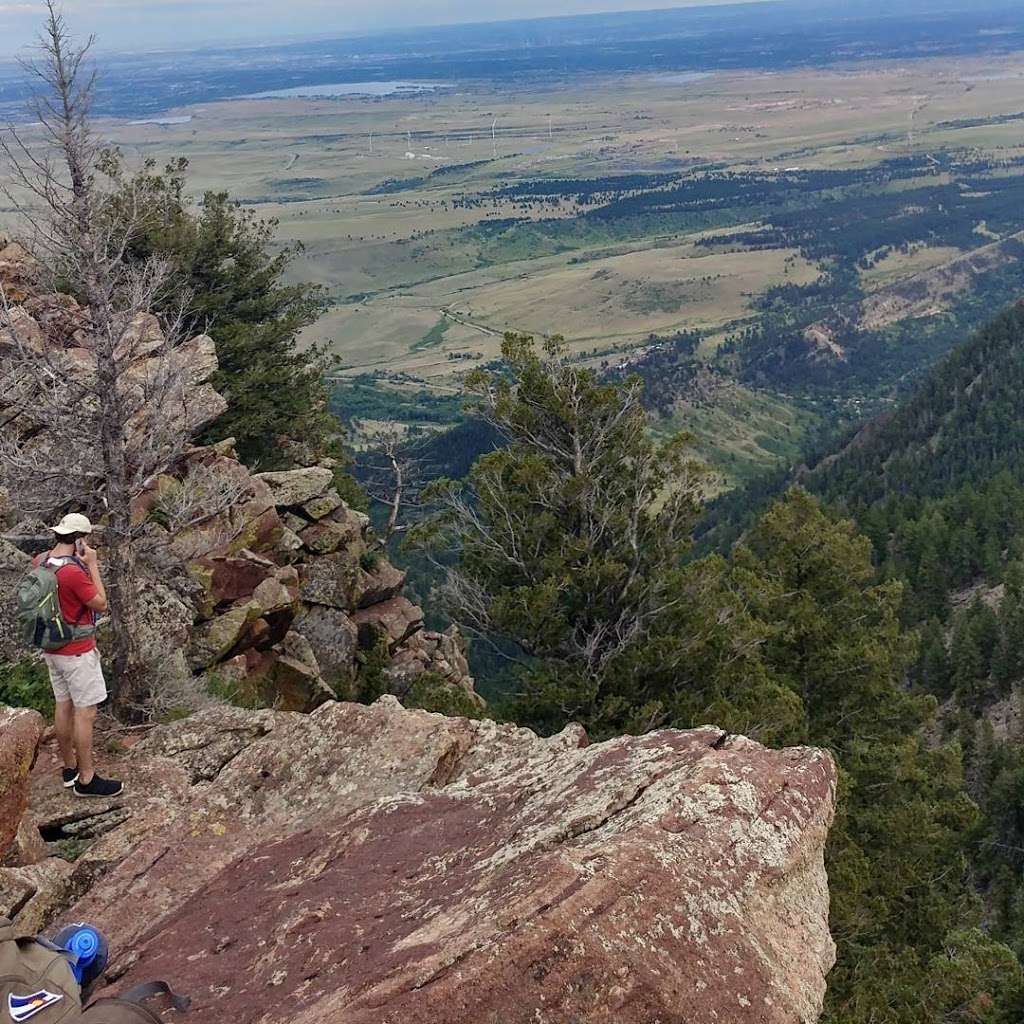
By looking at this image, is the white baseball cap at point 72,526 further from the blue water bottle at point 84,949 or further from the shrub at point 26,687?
the blue water bottle at point 84,949

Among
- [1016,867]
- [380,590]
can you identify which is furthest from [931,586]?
[380,590]

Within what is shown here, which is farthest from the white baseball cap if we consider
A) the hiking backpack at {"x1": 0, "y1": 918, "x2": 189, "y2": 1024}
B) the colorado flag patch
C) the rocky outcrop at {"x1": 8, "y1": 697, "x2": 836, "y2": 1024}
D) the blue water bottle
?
the colorado flag patch

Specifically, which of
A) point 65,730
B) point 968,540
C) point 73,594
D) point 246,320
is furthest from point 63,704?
point 968,540

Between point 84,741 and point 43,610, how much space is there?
1.72 m

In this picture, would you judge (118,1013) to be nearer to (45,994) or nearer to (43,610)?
(45,994)

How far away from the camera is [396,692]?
24.1 m

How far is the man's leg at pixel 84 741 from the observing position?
37.3 feet

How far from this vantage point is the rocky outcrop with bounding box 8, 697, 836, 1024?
6750 millimetres

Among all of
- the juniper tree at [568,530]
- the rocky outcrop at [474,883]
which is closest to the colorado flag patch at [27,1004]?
the rocky outcrop at [474,883]

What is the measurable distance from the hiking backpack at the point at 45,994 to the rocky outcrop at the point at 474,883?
44.6 inches

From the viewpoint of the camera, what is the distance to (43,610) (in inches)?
430

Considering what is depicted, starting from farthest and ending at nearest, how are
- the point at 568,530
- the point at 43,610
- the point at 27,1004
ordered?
the point at 568,530 < the point at 43,610 < the point at 27,1004

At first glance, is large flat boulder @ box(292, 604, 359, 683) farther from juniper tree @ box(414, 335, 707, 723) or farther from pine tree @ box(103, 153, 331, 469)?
pine tree @ box(103, 153, 331, 469)

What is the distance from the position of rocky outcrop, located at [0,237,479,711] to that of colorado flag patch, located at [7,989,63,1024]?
939 centimetres
